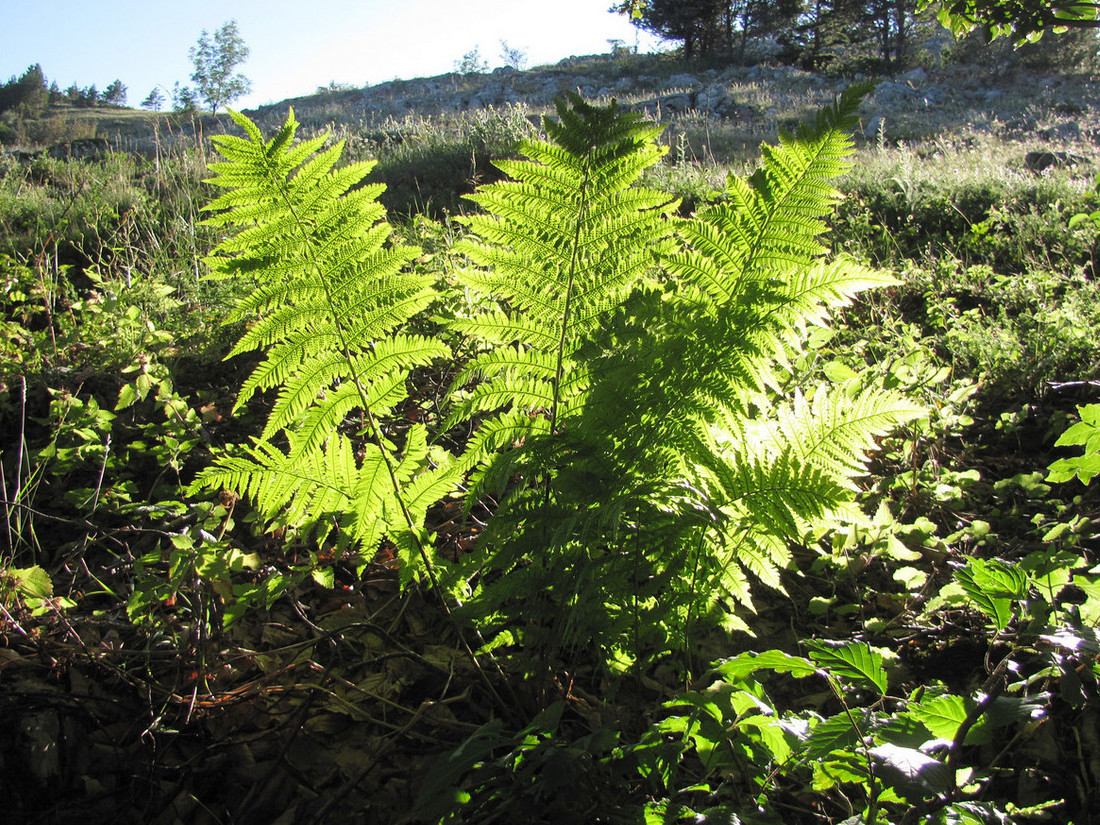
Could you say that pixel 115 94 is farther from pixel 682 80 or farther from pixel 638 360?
pixel 638 360

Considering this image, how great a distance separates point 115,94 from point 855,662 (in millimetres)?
56268

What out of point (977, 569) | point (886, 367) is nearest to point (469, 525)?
point (977, 569)

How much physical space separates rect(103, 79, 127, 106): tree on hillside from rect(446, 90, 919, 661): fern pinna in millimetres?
51703

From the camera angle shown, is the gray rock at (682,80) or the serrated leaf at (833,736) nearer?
the serrated leaf at (833,736)

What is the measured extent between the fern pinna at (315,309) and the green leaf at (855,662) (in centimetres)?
79

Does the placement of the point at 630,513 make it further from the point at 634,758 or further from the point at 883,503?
the point at 883,503

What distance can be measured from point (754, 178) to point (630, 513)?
69 centimetres

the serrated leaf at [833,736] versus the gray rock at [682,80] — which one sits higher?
the gray rock at [682,80]

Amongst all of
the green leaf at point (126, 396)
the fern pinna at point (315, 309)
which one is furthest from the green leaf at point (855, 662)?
the green leaf at point (126, 396)

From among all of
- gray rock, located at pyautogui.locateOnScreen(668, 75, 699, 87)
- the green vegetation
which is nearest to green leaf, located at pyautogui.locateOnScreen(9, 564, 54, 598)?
the green vegetation

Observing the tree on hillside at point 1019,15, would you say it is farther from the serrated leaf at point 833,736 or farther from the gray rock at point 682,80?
the gray rock at point 682,80

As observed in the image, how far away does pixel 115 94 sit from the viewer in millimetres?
43375

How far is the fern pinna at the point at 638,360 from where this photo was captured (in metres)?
1.23

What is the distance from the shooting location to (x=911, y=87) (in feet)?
71.8
